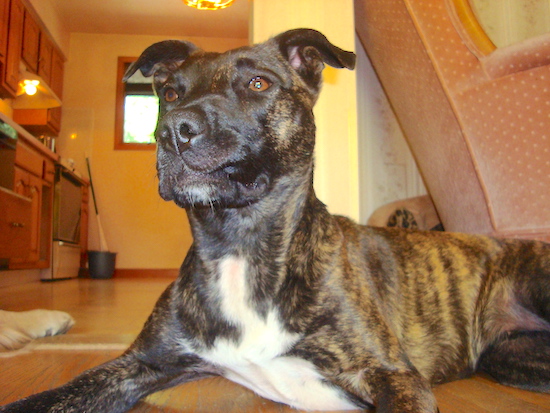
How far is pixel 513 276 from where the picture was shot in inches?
72.0

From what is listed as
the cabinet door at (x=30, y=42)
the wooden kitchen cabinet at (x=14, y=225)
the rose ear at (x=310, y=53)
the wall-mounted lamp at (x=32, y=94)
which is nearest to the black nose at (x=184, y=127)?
the rose ear at (x=310, y=53)

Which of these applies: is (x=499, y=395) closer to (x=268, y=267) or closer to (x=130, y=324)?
(x=268, y=267)

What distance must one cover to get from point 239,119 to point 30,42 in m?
6.65

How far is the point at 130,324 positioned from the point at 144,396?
142 centimetres

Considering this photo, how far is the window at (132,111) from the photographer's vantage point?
8945mm

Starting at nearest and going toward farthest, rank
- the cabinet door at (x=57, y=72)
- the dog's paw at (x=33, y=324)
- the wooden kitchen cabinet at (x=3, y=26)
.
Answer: the dog's paw at (x=33, y=324) → the wooden kitchen cabinet at (x=3, y=26) → the cabinet door at (x=57, y=72)

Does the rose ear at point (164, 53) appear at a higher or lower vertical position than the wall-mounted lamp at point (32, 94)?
lower

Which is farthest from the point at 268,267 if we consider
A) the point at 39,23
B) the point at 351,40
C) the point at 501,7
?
the point at 39,23

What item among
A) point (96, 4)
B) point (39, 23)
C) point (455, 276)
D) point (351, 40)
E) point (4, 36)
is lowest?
point (455, 276)

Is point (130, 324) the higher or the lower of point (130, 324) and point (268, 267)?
the lower

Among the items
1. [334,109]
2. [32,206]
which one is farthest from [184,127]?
[32,206]

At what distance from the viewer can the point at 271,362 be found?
1.34 metres

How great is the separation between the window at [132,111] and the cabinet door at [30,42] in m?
1.87

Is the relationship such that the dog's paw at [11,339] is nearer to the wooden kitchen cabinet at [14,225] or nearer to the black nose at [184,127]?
the black nose at [184,127]
